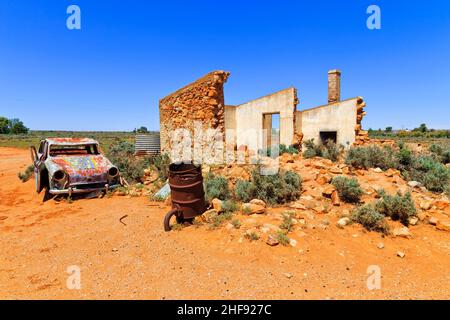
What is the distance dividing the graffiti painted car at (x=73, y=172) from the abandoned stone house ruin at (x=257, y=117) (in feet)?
10.0

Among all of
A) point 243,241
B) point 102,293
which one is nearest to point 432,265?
point 243,241

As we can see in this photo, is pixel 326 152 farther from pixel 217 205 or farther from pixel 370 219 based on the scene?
→ pixel 217 205

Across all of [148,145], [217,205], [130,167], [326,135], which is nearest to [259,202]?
[217,205]

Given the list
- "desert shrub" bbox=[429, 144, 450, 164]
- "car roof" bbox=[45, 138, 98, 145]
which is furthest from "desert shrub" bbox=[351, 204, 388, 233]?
"desert shrub" bbox=[429, 144, 450, 164]

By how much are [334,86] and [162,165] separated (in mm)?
10292

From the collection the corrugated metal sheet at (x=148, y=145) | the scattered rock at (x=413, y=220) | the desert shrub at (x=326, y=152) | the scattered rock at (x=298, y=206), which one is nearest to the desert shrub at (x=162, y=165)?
the corrugated metal sheet at (x=148, y=145)

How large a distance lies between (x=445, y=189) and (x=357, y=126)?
6.43 metres

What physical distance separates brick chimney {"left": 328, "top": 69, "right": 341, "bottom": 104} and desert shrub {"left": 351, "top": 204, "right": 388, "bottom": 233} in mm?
10368

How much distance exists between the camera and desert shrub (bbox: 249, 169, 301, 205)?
18.4 ft

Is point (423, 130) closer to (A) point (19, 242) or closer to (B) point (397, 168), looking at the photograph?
(B) point (397, 168)

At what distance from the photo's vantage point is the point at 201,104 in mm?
8469

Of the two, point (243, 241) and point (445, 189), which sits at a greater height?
point (445, 189)
